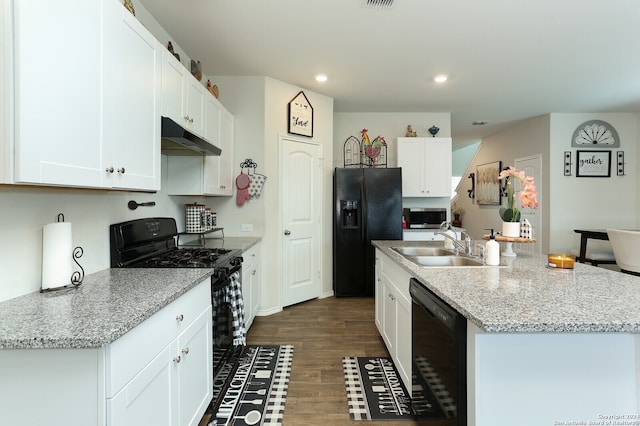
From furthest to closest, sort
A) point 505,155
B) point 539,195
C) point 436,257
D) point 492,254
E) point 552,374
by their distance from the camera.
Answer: point 505,155
point 539,195
point 436,257
point 492,254
point 552,374

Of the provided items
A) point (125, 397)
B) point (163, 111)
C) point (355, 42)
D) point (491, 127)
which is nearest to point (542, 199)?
point (491, 127)

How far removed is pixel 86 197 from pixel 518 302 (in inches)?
83.9

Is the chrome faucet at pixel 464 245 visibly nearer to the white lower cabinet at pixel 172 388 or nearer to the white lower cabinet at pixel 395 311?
the white lower cabinet at pixel 395 311

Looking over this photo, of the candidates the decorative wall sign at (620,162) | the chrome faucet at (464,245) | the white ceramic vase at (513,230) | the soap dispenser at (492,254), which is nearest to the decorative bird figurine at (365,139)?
the chrome faucet at (464,245)

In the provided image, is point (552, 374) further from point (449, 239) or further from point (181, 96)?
point (181, 96)

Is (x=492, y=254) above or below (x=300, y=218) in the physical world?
below

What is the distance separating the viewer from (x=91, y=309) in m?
1.14

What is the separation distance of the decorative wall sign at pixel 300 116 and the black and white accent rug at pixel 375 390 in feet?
8.50

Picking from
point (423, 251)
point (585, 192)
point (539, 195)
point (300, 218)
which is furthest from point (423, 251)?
point (585, 192)

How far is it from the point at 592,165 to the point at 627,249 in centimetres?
228

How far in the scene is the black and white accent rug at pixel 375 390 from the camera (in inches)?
73.2

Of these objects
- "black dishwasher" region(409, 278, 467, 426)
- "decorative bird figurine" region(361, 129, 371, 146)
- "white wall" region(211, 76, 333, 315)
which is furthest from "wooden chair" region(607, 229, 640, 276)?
"white wall" region(211, 76, 333, 315)

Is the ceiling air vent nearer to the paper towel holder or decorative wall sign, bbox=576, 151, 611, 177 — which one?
the paper towel holder

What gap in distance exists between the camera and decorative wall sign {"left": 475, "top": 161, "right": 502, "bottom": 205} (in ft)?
20.6
